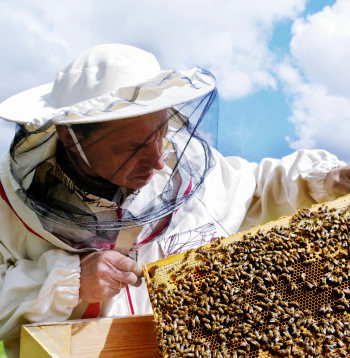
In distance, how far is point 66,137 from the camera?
82.7 inches

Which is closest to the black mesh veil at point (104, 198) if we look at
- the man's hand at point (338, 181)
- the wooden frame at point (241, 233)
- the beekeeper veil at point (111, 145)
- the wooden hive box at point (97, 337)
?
the beekeeper veil at point (111, 145)

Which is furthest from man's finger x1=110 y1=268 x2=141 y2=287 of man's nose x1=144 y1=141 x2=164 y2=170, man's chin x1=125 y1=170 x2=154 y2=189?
man's nose x1=144 y1=141 x2=164 y2=170

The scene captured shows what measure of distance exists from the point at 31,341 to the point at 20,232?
106cm

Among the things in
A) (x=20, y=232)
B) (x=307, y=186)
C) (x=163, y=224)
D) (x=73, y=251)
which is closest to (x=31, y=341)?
(x=73, y=251)

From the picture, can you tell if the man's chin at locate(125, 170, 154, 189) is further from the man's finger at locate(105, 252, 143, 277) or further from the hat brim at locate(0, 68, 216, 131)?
the hat brim at locate(0, 68, 216, 131)

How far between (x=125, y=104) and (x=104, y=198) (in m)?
0.88

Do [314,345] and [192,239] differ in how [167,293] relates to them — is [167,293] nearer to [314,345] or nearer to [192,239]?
[314,345]

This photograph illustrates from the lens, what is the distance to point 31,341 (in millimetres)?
1726

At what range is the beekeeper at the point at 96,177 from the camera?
6.67 feet

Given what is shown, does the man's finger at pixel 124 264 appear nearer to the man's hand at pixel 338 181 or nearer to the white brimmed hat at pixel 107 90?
the white brimmed hat at pixel 107 90

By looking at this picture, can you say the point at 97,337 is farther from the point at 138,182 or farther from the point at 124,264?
the point at 138,182

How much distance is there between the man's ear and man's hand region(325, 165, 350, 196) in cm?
229

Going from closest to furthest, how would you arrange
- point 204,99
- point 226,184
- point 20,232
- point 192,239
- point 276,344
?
point 276,344 → point 204,99 → point 20,232 → point 192,239 → point 226,184

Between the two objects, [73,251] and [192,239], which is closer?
[73,251]
